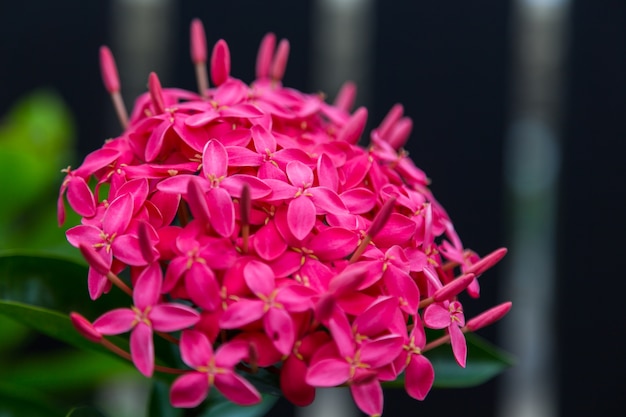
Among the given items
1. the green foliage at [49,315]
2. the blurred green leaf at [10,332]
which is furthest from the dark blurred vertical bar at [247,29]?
the blurred green leaf at [10,332]

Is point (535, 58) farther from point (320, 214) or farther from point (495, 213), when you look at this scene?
point (320, 214)

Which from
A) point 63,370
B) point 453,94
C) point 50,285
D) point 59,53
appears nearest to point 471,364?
point 50,285

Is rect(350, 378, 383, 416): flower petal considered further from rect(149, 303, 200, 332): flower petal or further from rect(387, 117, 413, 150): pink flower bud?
rect(387, 117, 413, 150): pink flower bud

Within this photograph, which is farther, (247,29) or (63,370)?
(247,29)

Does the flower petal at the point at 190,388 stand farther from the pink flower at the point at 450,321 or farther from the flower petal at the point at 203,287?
the pink flower at the point at 450,321

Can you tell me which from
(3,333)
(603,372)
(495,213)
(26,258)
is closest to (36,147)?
(3,333)

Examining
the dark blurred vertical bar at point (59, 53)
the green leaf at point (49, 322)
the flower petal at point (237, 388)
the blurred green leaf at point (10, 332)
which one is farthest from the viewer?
the dark blurred vertical bar at point (59, 53)

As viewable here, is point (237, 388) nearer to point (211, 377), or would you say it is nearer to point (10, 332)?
point (211, 377)
